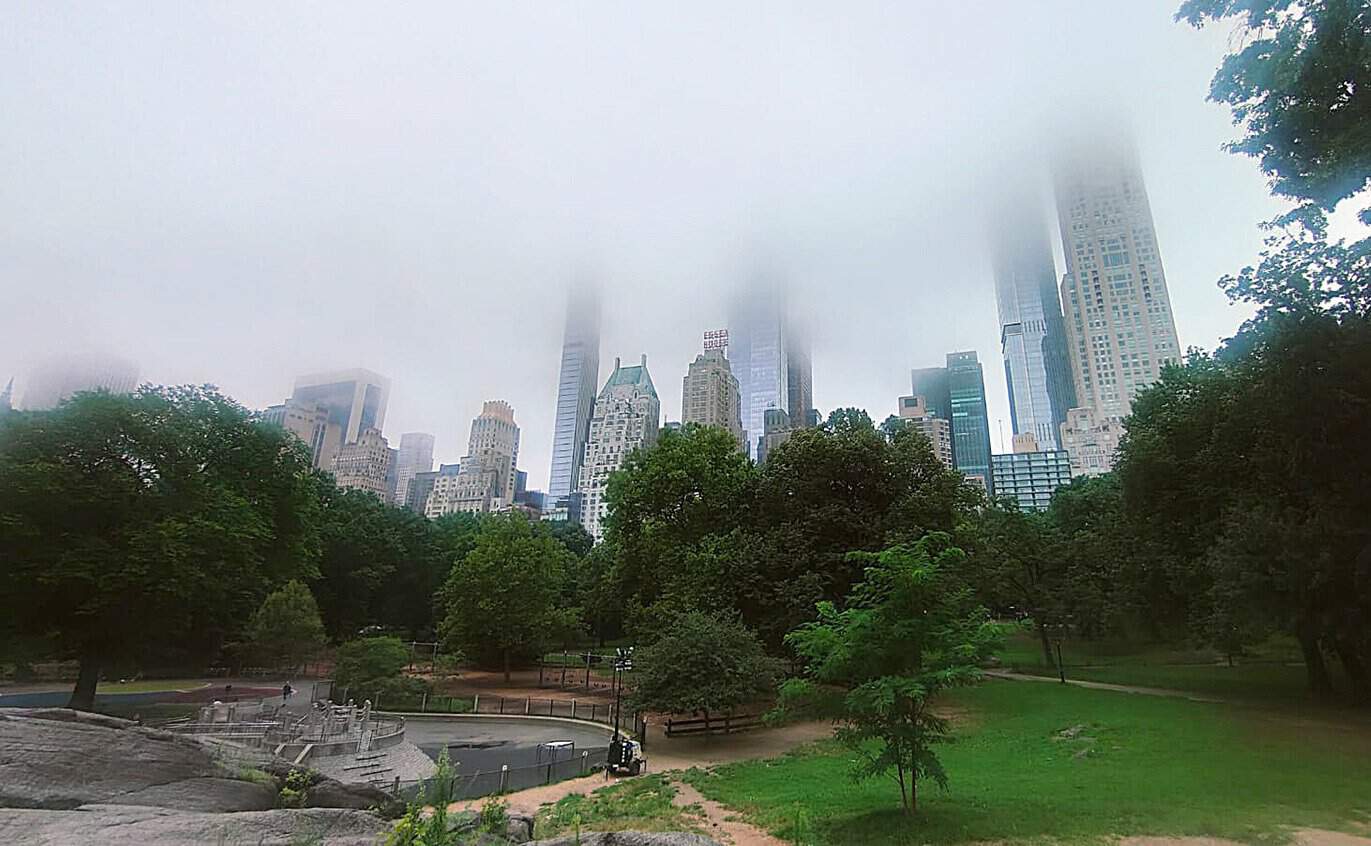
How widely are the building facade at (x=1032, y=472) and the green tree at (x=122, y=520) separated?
108155 mm

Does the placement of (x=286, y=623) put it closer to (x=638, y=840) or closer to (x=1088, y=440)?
(x=638, y=840)

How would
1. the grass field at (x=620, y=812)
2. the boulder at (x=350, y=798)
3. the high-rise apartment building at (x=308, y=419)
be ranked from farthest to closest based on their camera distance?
the high-rise apartment building at (x=308, y=419) → the grass field at (x=620, y=812) → the boulder at (x=350, y=798)

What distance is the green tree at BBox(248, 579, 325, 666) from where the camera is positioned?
38.5m

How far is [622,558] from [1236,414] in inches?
1107

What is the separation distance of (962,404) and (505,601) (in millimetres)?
130354

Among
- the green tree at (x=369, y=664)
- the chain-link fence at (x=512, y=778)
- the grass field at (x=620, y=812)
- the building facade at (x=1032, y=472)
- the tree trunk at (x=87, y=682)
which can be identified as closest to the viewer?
the grass field at (x=620, y=812)

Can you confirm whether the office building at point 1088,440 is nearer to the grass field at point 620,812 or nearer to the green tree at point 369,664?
the green tree at point 369,664

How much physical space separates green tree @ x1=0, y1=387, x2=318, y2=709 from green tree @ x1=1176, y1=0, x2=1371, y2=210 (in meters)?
33.4

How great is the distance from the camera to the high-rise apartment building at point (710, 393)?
104688mm

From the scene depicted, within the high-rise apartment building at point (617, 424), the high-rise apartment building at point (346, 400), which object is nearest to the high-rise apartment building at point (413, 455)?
the high-rise apartment building at point (346, 400)

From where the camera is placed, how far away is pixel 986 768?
15.6 meters

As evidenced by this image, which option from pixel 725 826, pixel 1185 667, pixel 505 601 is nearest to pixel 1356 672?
pixel 1185 667

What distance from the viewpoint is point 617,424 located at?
116 m

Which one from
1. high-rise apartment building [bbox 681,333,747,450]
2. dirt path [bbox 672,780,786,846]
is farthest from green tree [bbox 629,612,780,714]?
high-rise apartment building [bbox 681,333,747,450]
